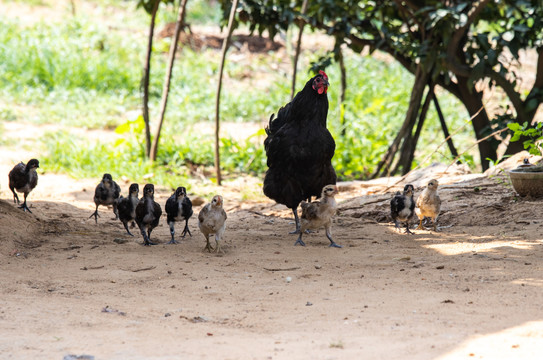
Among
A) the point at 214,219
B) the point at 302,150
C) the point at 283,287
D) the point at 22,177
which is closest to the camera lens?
the point at 283,287

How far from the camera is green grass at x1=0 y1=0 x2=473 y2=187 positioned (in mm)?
11586

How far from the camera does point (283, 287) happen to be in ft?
16.9

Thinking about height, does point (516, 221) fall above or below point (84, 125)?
below

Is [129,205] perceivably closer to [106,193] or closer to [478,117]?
[106,193]

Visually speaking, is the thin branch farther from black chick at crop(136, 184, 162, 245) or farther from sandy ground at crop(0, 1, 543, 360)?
black chick at crop(136, 184, 162, 245)

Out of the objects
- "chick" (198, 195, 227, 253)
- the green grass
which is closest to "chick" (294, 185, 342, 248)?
"chick" (198, 195, 227, 253)

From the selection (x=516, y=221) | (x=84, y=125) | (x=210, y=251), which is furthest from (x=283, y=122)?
(x=84, y=125)

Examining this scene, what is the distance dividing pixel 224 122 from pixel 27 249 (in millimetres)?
8061

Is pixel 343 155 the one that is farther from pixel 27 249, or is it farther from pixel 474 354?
pixel 474 354

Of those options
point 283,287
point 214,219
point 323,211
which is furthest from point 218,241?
point 283,287

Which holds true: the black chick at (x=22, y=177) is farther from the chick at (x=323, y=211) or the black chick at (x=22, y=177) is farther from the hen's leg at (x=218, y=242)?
the chick at (x=323, y=211)

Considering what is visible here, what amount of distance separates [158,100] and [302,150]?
8453 millimetres

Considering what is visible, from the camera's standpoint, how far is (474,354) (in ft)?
11.7

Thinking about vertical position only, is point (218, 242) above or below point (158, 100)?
below
